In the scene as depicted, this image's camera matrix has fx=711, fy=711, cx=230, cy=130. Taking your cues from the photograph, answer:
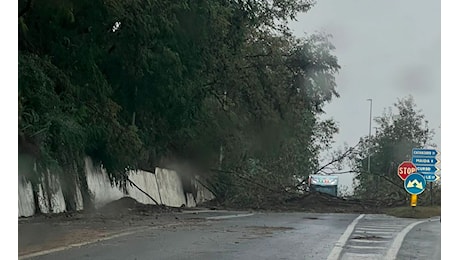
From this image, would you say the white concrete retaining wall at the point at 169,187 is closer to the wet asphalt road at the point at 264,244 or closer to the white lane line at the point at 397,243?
the wet asphalt road at the point at 264,244

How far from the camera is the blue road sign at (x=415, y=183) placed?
16.4 feet

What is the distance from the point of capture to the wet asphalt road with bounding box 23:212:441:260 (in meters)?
7.66

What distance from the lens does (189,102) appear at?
1667 cm

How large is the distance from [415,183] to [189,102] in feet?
38.5

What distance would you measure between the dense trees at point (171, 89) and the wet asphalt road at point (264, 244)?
3.35ft

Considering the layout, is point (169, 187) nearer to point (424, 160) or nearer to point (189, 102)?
point (189, 102)

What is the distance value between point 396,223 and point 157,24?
5113mm

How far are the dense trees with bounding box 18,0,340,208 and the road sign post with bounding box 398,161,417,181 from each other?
131 centimetres

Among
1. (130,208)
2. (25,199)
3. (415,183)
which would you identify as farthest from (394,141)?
(130,208)

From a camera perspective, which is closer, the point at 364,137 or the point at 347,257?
the point at 364,137

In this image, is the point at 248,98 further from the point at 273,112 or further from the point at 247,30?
the point at 247,30

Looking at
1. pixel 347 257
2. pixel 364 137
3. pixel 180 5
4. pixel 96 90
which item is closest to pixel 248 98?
pixel 180 5

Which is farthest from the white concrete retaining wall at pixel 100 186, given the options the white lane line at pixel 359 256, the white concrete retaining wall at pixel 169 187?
the white concrete retaining wall at pixel 169 187

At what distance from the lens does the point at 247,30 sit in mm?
20797
